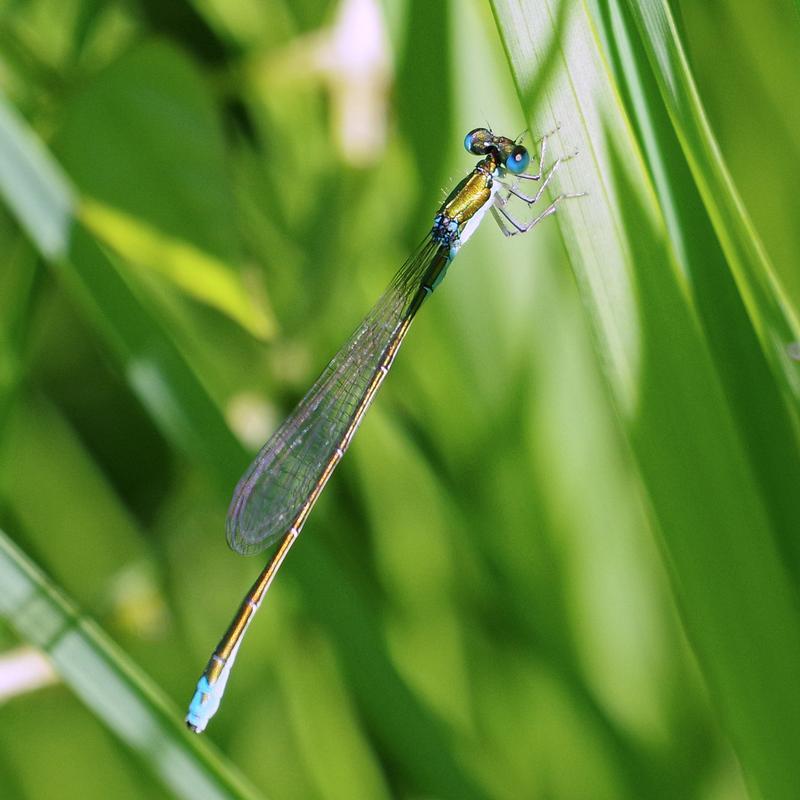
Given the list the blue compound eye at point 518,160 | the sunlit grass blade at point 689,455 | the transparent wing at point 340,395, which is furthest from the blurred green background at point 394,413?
the blue compound eye at point 518,160

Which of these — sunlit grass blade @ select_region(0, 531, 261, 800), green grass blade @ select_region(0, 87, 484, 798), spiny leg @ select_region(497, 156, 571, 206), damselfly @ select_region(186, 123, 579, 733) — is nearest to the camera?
spiny leg @ select_region(497, 156, 571, 206)

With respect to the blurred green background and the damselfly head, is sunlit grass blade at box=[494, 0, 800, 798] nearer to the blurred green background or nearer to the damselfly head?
the blurred green background

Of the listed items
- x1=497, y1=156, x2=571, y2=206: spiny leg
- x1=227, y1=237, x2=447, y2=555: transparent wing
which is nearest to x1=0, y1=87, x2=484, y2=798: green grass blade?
x1=227, y1=237, x2=447, y2=555: transparent wing

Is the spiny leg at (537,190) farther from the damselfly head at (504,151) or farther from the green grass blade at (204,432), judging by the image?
the green grass blade at (204,432)

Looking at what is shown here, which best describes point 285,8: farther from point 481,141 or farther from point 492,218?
point 492,218

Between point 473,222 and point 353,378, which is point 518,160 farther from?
point 353,378

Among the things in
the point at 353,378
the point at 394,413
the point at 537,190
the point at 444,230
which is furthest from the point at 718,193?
the point at 394,413

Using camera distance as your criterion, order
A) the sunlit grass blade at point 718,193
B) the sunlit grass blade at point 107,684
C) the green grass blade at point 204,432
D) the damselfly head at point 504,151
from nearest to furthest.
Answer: the sunlit grass blade at point 718,193 → the sunlit grass blade at point 107,684 → the green grass blade at point 204,432 → the damselfly head at point 504,151
